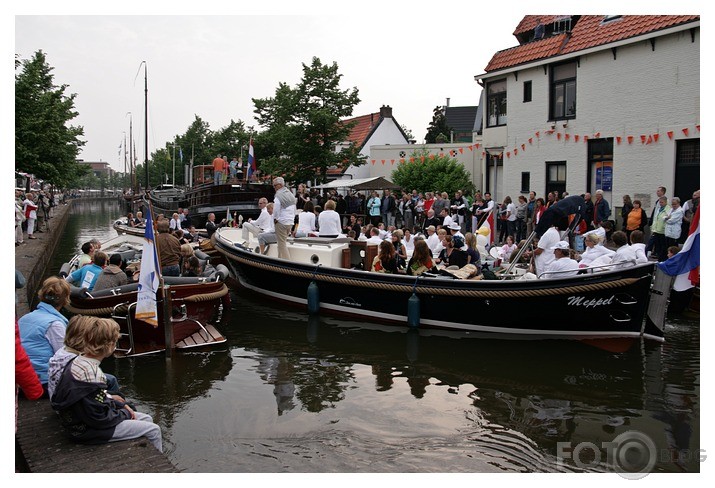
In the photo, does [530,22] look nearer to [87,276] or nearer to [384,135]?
[87,276]

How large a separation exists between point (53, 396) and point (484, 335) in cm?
752

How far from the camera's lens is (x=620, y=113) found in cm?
1791

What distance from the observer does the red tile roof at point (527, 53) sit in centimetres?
1988

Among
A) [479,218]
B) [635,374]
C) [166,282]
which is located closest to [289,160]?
[479,218]

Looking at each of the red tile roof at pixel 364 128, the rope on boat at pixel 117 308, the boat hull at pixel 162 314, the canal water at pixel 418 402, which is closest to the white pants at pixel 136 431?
the canal water at pixel 418 402

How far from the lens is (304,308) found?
13047mm

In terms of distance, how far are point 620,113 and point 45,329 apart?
16.4 metres

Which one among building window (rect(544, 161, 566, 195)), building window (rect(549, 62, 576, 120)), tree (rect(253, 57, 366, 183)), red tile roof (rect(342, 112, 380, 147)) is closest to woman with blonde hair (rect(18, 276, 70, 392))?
building window (rect(544, 161, 566, 195))

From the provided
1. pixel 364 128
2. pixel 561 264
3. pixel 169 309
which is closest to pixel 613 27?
pixel 561 264

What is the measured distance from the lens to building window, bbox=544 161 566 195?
19906mm

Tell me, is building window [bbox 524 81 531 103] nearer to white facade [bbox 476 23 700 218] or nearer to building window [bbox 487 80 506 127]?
white facade [bbox 476 23 700 218]

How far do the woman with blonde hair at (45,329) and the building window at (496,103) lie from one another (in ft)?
61.8

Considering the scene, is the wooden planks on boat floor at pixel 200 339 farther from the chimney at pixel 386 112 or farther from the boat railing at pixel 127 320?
the chimney at pixel 386 112

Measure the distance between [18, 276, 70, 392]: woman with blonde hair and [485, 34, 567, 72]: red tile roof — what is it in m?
17.4
